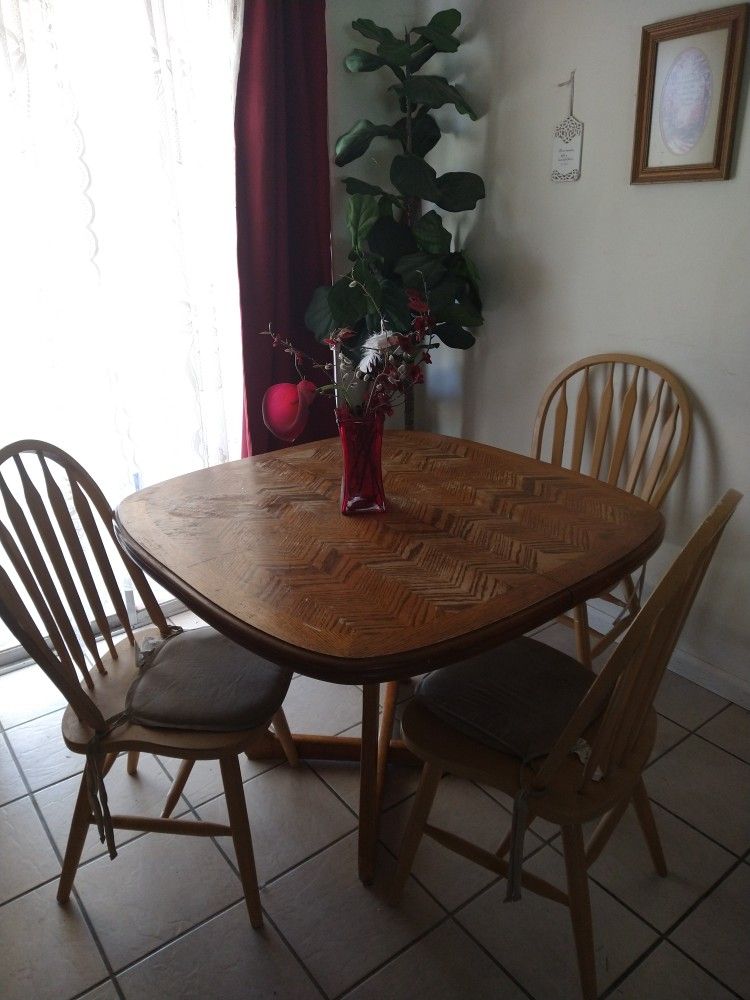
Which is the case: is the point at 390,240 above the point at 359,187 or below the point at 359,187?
below

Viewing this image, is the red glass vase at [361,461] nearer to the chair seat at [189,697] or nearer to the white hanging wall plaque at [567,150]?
the chair seat at [189,697]

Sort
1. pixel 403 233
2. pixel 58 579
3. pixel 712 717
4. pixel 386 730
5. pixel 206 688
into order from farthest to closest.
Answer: pixel 403 233, pixel 712 717, pixel 386 730, pixel 58 579, pixel 206 688

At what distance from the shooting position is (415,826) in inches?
57.7

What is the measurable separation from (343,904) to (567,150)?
217 cm

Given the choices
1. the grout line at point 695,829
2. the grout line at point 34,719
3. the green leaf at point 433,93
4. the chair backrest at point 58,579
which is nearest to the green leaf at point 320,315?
the green leaf at point 433,93

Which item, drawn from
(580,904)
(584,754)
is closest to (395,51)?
(584,754)

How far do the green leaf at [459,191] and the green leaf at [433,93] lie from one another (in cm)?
20

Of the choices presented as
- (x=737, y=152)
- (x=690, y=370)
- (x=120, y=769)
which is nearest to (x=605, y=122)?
(x=737, y=152)

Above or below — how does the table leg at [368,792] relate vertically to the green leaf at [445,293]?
below

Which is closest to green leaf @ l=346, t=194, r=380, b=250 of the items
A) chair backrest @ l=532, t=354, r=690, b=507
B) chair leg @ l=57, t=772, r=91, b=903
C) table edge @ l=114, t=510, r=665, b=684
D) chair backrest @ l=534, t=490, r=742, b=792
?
chair backrest @ l=532, t=354, r=690, b=507

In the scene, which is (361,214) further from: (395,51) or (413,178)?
(395,51)

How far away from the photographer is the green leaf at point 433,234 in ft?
7.93

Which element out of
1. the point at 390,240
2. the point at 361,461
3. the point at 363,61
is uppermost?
the point at 363,61

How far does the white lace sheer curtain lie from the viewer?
6.50ft
